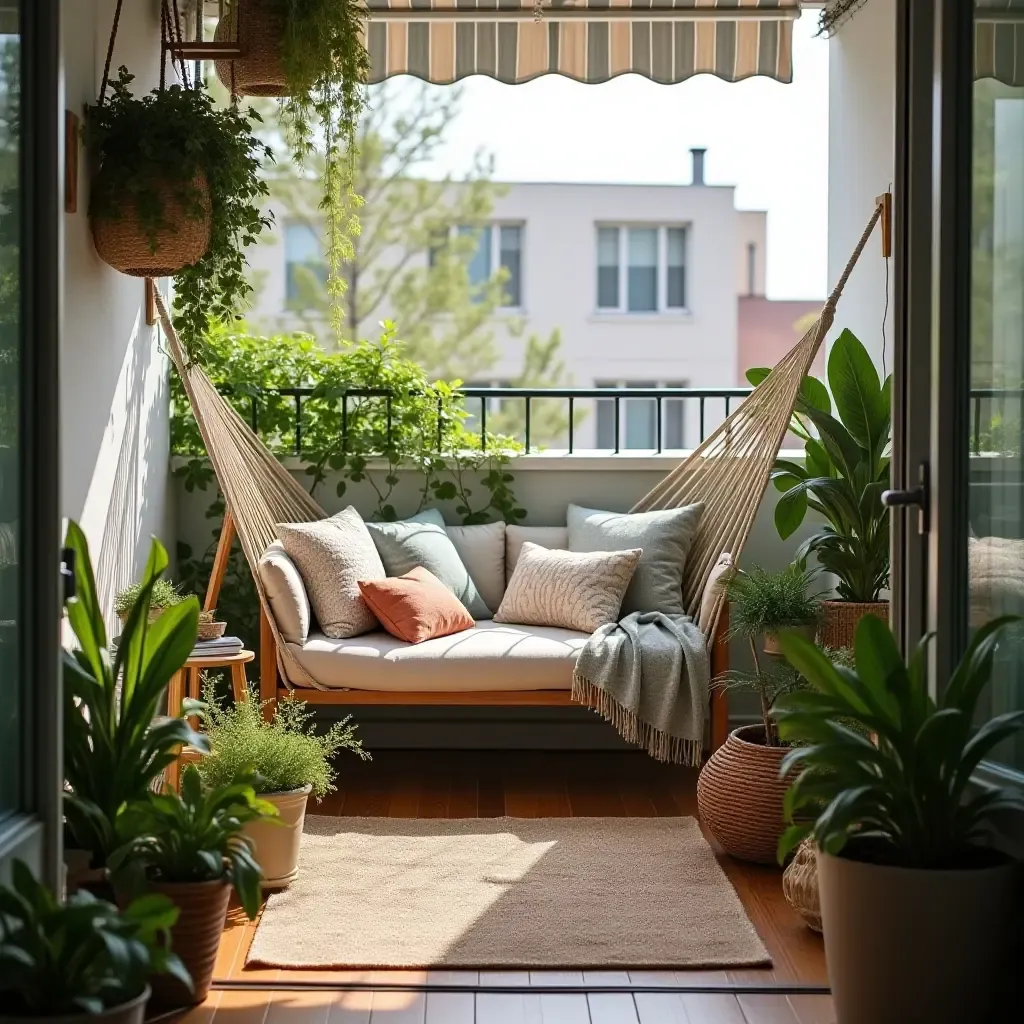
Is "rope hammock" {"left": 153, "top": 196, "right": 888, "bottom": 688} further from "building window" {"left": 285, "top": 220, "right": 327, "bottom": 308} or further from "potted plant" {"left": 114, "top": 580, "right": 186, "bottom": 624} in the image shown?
"building window" {"left": 285, "top": 220, "right": 327, "bottom": 308}

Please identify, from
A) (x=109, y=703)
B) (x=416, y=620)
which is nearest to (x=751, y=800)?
(x=416, y=620)

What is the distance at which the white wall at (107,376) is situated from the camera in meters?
3.10

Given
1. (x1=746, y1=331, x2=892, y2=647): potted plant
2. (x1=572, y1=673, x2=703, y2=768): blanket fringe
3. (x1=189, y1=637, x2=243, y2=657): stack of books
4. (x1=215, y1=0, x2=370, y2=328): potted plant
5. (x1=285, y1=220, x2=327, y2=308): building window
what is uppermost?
(x1=285, y1=220, x2=327, y2=308): building window

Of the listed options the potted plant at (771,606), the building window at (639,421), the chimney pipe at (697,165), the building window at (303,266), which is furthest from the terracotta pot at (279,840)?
the chimney pipe at (697,165)

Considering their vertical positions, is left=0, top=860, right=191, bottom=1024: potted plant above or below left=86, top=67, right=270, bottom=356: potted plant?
below

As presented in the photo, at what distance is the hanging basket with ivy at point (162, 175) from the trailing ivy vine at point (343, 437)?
3.84 ft

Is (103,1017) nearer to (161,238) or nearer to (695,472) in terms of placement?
(161,238)

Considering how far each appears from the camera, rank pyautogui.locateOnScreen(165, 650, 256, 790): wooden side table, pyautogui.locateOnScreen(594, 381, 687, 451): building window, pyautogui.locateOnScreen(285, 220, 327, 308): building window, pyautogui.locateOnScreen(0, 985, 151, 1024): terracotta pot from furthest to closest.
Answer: pyautogui.locateOnScreen(594, 381, 687, 451): building window < pyautogui.locateOnScreen(285, 220, 327, 308): building window < pyautogui.locateOnScreen(165, 650, 256, 790): wooden side table < pyautogui.locateOnScreen(0, 985, 151, 1024): terracotta pot

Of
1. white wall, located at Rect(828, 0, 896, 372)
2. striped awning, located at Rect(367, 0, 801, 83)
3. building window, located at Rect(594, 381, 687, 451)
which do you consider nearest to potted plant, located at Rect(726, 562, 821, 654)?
white wall, located at Rect(828, 0, 896, 372)

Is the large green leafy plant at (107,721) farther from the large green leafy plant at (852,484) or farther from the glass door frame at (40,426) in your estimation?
the large green leafy plant at (852,484)

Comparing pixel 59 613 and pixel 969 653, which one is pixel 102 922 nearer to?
pixel 59 613

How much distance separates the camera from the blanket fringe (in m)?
3.66

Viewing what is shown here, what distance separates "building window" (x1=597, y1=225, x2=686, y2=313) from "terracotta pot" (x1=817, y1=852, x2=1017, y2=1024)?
13.6 metres

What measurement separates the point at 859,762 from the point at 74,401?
1.92 metres
